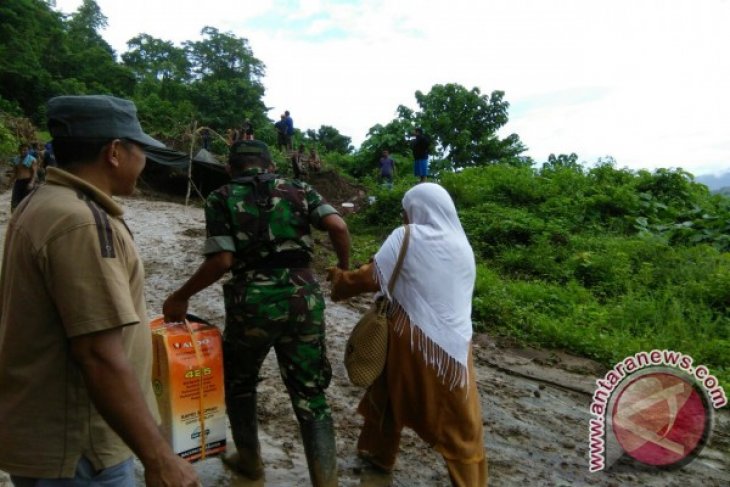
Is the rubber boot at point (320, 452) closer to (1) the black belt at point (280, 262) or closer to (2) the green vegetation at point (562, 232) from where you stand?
(1) the black belt at point (280, 262)

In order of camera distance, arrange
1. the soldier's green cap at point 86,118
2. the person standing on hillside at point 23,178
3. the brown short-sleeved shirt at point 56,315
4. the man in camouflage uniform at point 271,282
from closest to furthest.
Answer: the brown short-sleeved shirt at point 56,315, the soldier's green cap at point 86,118, the man in camouflage uniform at point 271,282, the person standing on hillside at point 23,178

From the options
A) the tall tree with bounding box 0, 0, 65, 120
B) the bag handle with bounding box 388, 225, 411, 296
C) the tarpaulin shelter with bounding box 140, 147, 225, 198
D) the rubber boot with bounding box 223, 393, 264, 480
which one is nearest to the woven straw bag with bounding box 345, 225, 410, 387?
the bag handle with bounding box 388, 225, 411, 296

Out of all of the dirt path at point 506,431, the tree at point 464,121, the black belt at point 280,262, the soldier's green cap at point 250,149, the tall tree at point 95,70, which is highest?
the tall tree at point 95,70

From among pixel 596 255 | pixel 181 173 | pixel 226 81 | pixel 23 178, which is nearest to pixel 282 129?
pixel 181 173

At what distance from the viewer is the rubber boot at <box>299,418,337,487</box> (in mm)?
2920

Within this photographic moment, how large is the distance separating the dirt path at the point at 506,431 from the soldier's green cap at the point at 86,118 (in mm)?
2312

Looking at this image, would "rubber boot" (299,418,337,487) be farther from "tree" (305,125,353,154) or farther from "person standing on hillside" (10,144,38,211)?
"tree" (305,125,353,154)

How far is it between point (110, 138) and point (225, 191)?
51.5 inches

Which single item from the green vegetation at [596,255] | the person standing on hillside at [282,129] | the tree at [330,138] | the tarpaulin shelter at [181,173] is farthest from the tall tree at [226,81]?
the green vegetation at [596,255]

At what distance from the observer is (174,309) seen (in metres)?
2.80

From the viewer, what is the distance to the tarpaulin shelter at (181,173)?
14.6 meters

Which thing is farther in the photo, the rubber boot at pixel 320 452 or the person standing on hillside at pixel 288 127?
the person standing on hillside at pixel 288 127

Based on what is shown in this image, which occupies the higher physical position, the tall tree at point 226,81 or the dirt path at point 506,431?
the tall tree at point 226,81

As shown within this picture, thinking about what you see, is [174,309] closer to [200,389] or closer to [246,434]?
[200,389]
